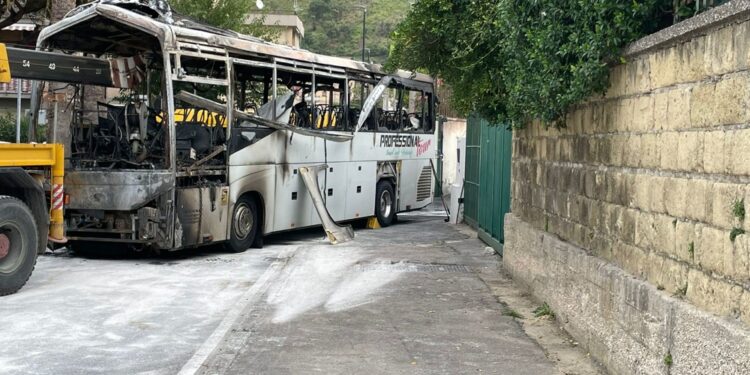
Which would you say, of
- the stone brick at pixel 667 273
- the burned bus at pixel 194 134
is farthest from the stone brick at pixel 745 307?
the burned bus at pixel 194 134

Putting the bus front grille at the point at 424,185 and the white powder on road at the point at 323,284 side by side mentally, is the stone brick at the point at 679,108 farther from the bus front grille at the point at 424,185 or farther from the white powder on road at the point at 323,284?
the bus front grille at the point at 424,185

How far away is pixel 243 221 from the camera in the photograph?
14844 millimetres

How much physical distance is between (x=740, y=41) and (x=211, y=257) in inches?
418

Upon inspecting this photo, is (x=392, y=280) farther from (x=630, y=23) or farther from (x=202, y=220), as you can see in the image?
(x=630, y=23)

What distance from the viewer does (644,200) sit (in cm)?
655

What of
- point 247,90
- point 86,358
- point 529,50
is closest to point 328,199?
point 247,90

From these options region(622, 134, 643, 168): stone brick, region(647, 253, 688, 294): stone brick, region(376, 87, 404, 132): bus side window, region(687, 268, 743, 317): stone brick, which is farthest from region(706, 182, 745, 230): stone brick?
region(376, 87, 404, 132): bus side window

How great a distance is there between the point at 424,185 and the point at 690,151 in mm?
16555

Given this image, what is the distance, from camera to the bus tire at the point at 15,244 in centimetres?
1020

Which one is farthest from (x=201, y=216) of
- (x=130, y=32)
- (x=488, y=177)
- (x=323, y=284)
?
(x=488, y=177)

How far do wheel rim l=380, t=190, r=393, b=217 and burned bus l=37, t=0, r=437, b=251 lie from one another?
2112 mm

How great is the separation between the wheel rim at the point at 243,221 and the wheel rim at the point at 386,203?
5486mm

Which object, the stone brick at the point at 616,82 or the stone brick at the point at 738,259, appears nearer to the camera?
the stone brick at the point at 738,259

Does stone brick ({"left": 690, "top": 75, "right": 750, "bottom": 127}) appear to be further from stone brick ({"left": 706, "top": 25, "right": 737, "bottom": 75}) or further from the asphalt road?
the asphalt road
